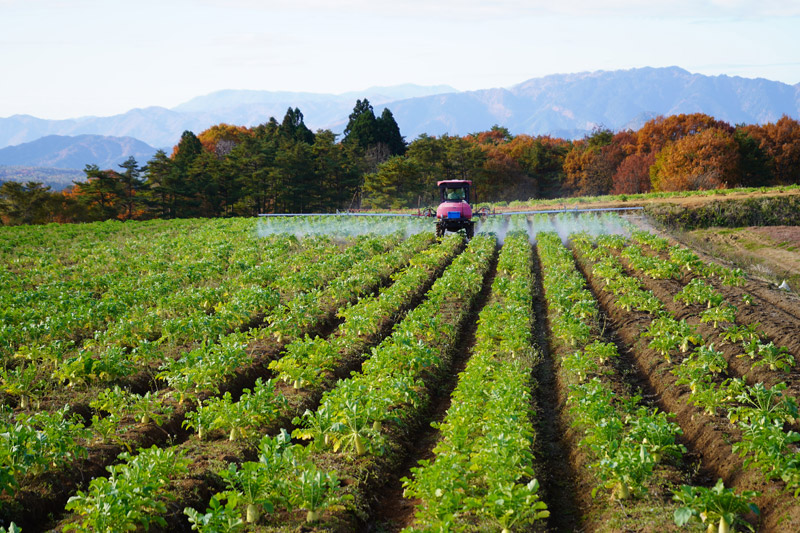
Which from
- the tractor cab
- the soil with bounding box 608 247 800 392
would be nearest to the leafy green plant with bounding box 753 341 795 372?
the soil with bounding box 608 247 800 392

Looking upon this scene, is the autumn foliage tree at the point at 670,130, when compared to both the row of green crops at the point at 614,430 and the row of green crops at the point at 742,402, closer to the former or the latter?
the row of green crops at the point at 742,402

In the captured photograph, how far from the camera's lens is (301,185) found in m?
60.8

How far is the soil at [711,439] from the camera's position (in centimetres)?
586

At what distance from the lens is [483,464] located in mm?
6090

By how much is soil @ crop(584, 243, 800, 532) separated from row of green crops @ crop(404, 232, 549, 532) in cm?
212

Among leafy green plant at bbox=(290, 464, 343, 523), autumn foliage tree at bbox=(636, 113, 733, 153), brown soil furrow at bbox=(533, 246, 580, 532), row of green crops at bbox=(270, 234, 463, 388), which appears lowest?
brown soil furrow at bbox=(533, 246, 580, 532)

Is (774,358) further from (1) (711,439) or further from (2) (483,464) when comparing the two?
(2) (483,464)

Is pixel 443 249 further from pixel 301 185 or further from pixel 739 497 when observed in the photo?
pixel 301 185

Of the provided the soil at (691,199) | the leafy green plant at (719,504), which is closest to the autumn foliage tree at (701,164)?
the soil at (691,199)

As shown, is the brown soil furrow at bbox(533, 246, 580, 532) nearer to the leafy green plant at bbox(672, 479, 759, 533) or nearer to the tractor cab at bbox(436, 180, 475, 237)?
the leafy green plant at bbox(672, 479, 759, 533)

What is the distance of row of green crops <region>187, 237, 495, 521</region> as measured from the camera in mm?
5793

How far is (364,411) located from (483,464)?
6.13 feet

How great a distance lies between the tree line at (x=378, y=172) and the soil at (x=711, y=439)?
47.9 metres

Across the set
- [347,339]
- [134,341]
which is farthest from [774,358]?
[134,341]
